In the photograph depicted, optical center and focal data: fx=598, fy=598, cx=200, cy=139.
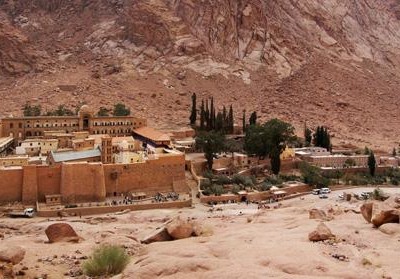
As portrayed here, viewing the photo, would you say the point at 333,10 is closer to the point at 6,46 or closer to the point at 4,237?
the point at 6,46

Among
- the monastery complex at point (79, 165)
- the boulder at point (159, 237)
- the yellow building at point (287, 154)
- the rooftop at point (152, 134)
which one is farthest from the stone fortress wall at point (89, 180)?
the boulder at point (159, 237)

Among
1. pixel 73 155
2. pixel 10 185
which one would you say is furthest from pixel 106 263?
pixel 73 155

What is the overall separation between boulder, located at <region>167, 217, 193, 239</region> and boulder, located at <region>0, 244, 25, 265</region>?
4.58 m

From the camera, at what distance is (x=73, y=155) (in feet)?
117

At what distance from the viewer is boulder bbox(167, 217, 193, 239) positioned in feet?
62.0

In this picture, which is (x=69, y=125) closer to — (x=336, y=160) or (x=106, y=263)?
(x=336, y=160)

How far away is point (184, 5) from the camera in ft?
242

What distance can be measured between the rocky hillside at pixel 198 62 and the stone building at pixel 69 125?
30.4 feet

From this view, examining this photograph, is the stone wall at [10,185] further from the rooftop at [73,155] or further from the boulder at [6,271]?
the boulder at [6,271]

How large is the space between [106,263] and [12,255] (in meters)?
2.91

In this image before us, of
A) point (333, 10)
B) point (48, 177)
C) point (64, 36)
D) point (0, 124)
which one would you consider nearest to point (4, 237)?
point (48, 177)

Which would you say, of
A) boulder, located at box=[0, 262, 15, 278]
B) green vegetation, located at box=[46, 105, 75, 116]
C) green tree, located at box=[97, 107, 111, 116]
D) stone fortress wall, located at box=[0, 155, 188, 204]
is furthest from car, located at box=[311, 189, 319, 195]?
boulder, located at box=[0, 262, 15, 278]

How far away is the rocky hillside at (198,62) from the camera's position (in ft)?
204

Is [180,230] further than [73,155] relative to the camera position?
No
